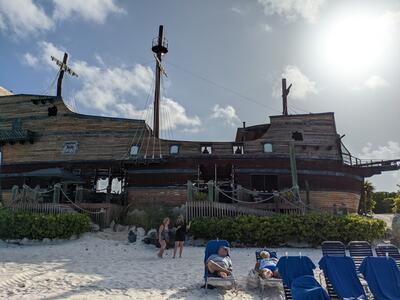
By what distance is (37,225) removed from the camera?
1424 centimetres

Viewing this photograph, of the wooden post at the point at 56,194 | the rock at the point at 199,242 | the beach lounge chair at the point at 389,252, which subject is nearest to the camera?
the beach lounge chair at the point at 389,252

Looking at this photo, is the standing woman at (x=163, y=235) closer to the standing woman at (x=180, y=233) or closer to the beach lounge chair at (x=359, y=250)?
the standing woman at (x=180, y=233)

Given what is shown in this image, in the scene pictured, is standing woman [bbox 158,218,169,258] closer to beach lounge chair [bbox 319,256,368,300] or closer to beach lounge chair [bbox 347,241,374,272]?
beach lounge chair [bbox 347,241,374,272]

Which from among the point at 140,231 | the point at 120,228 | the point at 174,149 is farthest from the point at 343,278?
the point at 174,149

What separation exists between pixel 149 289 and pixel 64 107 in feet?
64.1

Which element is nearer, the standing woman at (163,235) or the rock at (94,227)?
the standing woman at (163,235)

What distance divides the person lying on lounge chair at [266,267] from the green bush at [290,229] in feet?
18.4

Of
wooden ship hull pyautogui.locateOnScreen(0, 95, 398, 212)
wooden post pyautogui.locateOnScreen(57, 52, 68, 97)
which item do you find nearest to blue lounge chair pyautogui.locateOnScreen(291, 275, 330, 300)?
wooden ship hull pyautogui.locateOnScreen(0, 95, 398, 212)

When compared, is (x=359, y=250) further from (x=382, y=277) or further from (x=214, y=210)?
(x=214, y=210)

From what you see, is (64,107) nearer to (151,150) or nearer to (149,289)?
(151,150)

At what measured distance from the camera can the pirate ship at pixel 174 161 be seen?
2033 centimetres

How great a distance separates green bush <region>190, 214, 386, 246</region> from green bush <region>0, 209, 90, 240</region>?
5.86 metres

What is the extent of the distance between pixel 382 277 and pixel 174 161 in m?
15.8

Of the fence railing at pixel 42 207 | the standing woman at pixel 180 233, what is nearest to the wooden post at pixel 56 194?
the fence railing at pixel 42 207
